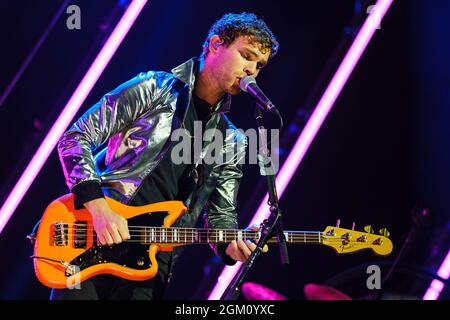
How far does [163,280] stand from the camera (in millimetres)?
2807

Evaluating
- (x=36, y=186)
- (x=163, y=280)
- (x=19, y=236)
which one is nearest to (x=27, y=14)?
(x=36, y=186)

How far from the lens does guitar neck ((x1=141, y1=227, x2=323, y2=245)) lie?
2.65m

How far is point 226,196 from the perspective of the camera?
3.16 metres

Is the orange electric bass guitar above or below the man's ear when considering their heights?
below

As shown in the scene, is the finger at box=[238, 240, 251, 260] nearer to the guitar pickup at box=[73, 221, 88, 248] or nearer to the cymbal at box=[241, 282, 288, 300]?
the cymbal at box=[241, 282, 288, 300]

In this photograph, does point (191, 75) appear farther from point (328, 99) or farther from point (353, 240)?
point (328, 99)

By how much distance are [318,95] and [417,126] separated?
86 centimetres

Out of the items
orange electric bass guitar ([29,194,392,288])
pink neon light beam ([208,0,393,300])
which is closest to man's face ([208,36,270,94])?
orange electric bass guitar ([29,194,392,288])

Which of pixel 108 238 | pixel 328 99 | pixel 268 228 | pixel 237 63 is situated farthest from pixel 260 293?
pixel 328 99

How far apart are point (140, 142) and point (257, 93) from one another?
0.70 m

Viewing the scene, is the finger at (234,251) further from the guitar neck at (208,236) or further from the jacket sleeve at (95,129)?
the jacket sleeve at (95,129)

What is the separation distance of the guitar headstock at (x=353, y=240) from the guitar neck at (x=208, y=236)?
6cm

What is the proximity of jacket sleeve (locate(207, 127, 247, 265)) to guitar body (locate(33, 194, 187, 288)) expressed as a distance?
0.53m
